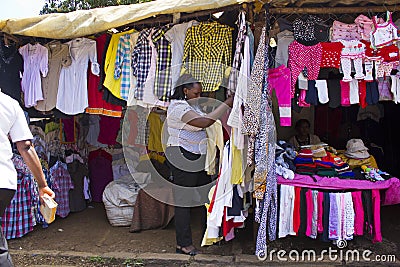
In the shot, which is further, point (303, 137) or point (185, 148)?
point (303, 137)

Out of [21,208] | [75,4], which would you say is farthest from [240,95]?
[75,4]

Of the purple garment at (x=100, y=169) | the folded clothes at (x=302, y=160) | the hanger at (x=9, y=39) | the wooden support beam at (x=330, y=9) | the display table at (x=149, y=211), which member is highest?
the wooden support beam at (x=330, y=9)

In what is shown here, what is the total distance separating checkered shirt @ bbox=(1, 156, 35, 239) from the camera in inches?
174

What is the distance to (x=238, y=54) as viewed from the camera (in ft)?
11.7

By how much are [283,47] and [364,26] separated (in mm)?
758

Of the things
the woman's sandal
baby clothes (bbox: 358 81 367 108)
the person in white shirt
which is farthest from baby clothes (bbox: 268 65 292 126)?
the person in white shirt

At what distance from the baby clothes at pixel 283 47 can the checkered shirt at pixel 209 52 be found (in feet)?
1.51

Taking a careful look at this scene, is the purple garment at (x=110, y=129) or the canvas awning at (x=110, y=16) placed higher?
the canvas awning at (x=110, y=16)

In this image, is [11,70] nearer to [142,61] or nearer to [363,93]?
[142,61]

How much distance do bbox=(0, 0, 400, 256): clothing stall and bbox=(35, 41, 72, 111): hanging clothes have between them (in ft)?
0.04

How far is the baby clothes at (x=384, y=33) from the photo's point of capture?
3582mm

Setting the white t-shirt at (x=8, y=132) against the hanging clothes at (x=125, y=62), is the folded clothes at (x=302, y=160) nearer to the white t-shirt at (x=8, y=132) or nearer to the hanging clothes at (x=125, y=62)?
the hanging clothes at (x=125, y=62)

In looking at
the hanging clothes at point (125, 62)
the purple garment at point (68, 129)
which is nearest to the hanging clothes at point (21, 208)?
the purple garment at point (68, 129)

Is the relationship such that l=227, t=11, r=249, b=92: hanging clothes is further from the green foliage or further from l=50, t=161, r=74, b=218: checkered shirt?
the green foliage
